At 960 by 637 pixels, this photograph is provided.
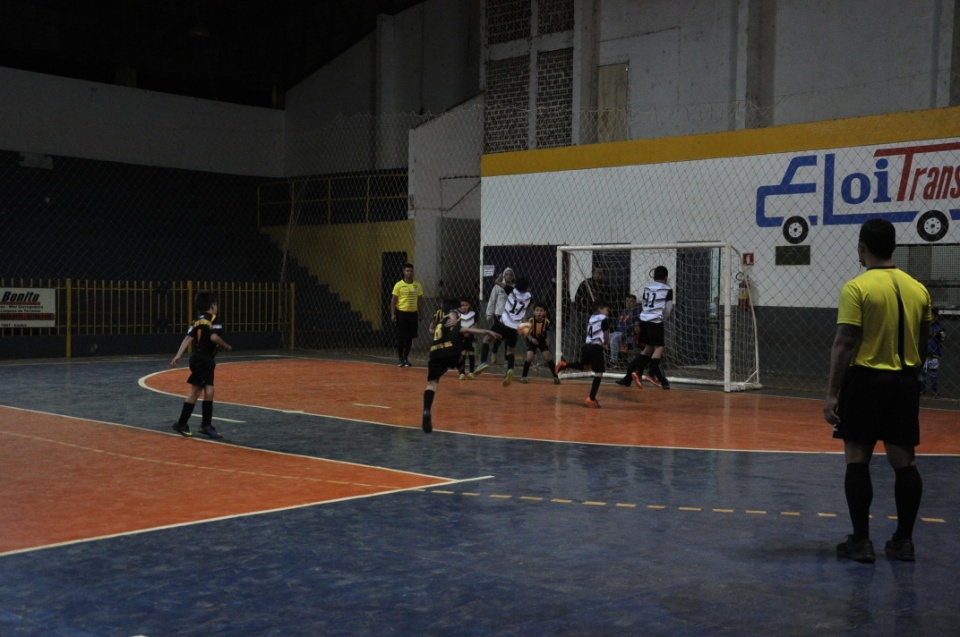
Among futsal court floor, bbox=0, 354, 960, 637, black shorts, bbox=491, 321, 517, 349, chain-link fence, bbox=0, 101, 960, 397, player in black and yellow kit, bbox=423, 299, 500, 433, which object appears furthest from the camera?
chain-link fence, bbox=0, 101, 960, 397

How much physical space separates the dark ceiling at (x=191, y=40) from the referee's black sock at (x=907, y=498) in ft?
88.7

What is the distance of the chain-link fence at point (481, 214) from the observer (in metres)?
19.5

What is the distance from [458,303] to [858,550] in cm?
874

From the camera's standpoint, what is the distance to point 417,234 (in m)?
29.0

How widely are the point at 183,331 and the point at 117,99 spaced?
8495 mm

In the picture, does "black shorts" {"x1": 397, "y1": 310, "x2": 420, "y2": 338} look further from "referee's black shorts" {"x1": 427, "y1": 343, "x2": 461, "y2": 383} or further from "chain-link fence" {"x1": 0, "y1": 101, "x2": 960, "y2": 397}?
"referee's black shorts" {"x1": 427, "y1": 343, "x2": 461, "y2": 383}

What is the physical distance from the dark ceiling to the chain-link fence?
280 centimetres

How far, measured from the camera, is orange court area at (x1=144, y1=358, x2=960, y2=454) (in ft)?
40.2

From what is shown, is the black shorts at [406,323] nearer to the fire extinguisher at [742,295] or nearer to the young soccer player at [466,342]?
the young soccer player at [466,342]

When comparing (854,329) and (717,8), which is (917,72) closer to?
(717,8)

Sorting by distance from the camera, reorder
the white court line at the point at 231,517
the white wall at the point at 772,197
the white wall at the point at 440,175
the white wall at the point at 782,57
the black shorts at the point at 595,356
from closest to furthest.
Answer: the white court line at the point at 231,517
the black shorts at the point at 595,356
the white wall at the point at 772,197
the white wall at the point at 782,57
the white wall at the point at 440,175

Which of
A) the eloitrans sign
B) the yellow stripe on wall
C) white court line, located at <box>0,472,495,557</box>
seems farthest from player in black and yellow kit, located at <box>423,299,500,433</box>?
the eloitrans sign

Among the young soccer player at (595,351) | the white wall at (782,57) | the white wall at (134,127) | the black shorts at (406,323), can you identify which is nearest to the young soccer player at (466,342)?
the black shorts at (406,323)

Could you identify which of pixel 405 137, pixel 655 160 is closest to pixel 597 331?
pixel 655 160
